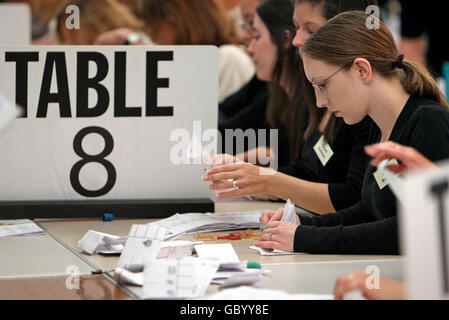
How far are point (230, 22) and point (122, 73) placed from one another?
6.00ft

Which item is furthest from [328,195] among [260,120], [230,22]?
[230,22]

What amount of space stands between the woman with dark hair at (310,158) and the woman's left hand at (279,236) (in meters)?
0.40

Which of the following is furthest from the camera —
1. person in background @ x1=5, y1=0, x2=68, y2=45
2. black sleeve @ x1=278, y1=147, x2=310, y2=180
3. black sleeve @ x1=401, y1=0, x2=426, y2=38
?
person in background @ x1=5, y1=0, x2=68, y2=45

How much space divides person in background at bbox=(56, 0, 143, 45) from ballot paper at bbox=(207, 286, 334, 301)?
2.67 meters

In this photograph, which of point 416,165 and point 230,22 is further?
point 230,22

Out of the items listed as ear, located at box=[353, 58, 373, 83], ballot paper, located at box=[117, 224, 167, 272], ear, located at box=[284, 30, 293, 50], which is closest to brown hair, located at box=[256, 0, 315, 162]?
ear, located at box=[284, 30, 293, 50]

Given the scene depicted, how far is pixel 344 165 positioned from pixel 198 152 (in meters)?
0.49

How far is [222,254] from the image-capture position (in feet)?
6.03

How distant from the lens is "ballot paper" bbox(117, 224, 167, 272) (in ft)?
5.53

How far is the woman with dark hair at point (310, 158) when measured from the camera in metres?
2.35

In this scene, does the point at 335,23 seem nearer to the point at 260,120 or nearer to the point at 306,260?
the point at 306,260

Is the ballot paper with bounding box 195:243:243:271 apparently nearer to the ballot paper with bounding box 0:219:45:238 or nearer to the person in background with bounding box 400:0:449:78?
the ballot paper with bounding box 0:219:45:238
